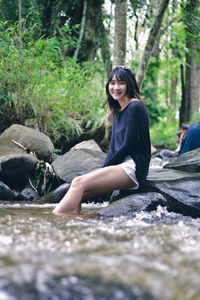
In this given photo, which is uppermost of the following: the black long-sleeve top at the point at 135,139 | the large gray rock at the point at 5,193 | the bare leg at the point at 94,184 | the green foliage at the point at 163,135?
the black long-sleeve top at the point at 135,139

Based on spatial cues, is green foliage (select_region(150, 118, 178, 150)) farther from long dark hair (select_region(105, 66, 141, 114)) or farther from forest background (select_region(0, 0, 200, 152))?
long dark hair (select_region(105, 66, 141, 114))

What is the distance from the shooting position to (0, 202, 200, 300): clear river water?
1416 millimetres

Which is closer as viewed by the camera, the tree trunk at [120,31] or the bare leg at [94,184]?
the bare leg at [94,184]

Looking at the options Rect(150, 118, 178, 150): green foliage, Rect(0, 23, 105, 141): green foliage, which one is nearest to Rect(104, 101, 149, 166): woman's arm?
Rect(0, 23, 105, 141): green foliage

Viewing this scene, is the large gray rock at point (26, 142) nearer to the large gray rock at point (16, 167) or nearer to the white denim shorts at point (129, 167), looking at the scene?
the large gray rock at point (16, 167)

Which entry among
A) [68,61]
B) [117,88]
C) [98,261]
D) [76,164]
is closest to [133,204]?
[117,88]

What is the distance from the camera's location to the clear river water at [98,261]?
1.42 m

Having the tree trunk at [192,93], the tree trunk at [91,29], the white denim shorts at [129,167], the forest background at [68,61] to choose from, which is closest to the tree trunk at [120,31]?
the forest background at [68,61]

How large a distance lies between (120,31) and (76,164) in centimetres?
337

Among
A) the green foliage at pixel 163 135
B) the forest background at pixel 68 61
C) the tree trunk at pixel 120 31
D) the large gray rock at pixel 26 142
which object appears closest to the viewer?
the large gray rock at pixel 26 142

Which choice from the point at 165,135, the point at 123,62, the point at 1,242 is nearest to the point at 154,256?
the point at 1,242

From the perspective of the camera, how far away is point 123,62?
7.28 metres

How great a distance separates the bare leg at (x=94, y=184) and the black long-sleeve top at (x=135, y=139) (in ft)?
0.47

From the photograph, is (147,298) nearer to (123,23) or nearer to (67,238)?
(67,238)
